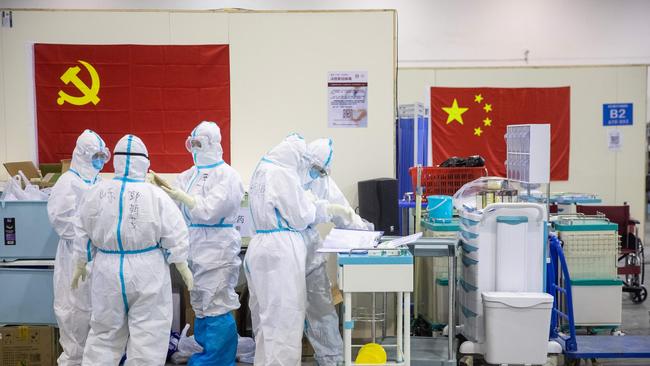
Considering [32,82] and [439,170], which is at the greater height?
[32,82]

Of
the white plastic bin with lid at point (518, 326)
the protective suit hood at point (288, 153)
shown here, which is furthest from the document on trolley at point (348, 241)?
the white plastic bin with lid at point (518, 326)

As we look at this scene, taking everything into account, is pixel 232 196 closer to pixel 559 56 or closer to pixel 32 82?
pixel 32 82

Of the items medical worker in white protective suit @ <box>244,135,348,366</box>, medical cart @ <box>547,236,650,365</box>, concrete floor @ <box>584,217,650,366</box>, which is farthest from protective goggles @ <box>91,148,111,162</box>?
concrete floor @ <box>584,217,650,366</box>

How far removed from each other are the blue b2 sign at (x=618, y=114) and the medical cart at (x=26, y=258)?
22.1 ft

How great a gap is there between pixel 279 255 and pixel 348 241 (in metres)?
0.41

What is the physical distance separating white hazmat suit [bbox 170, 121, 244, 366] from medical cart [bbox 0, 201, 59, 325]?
97 cm

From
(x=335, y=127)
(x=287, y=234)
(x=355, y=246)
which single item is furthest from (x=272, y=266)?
(x=335, y=127)

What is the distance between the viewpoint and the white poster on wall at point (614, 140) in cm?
847

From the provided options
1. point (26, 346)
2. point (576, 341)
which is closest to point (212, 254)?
point (26, 346)

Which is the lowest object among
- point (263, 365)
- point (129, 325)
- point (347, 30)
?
point (263, 365)

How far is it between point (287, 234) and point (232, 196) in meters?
0.50

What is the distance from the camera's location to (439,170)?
5129 mm

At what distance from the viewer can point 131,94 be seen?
509cm

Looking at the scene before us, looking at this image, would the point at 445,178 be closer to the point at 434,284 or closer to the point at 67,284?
the point at 434,284
